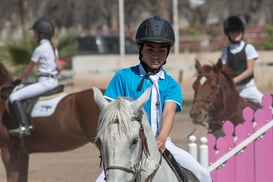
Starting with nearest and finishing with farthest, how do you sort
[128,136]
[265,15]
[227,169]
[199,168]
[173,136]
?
[128,136] → [199,168] → [227,169] → [173,136] → [265,15]

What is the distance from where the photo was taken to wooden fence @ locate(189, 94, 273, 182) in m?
7.36

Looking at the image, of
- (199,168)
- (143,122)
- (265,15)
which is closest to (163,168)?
(143,122)

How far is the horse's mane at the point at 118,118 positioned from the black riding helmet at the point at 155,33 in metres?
0.75

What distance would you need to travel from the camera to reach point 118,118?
3965mm

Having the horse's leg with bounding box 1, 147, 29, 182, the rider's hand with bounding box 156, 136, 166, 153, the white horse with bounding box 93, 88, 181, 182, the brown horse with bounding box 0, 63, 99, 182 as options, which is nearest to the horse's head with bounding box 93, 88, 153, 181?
the white horse with bounding box 93, 88, 181, 182

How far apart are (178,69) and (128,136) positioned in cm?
2286

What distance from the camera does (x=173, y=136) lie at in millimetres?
14844

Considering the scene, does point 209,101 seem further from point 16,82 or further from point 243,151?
point 16,82

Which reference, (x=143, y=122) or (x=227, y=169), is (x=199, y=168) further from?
(x=227, y=169)

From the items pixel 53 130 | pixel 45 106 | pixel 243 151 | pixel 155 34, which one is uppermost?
pixel 155 34

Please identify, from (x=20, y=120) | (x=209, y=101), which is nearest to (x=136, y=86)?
(x=209, y=101)

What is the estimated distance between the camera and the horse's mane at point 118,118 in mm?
3946

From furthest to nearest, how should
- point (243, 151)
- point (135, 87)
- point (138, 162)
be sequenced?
point (243, 151) → point (135, 87) → point (138, 162)

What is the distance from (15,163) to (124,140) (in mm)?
6597
